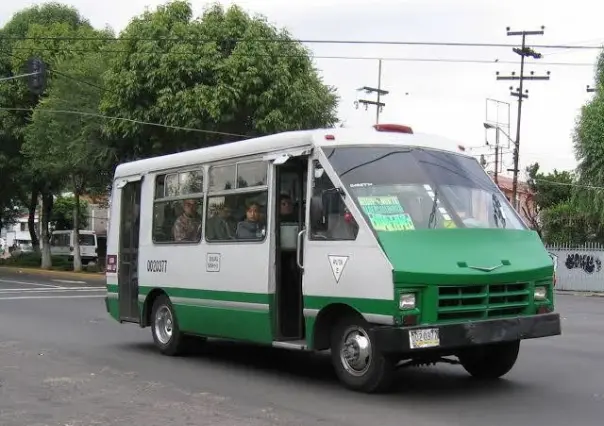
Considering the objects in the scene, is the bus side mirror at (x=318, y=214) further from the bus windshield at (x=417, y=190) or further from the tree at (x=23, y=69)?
the tree at (x=23, y=69)

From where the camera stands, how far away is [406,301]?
7.43m

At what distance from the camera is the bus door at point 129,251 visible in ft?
39.1

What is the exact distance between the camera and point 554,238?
37.4 meters

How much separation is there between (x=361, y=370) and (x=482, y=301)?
4.49ft

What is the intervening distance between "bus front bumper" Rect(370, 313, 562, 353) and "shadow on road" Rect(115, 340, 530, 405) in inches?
27.1

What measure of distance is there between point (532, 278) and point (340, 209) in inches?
79.5

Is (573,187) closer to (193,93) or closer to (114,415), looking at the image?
(193,93)

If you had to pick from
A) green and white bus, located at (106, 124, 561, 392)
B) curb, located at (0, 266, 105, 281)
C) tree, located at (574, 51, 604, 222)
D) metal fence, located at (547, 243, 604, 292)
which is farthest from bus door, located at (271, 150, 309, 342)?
tree, located at (574, 51, 604, 222)

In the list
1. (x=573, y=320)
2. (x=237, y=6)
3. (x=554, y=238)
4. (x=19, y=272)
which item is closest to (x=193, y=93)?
(x=237, y=6)

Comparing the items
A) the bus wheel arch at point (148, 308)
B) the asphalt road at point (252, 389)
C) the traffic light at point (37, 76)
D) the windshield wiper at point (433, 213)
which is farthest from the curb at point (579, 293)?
the windshield wiper at point (433, 213)

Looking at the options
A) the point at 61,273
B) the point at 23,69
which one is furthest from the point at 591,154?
the point at 23,69

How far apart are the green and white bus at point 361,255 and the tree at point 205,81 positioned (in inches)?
606

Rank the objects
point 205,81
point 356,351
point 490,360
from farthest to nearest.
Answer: point 205,81 < point 490,360 < point 356,351

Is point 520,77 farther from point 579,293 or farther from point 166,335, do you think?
point 166,335
